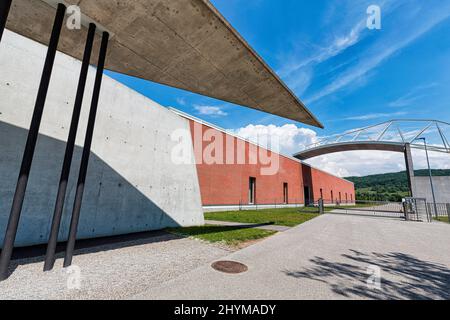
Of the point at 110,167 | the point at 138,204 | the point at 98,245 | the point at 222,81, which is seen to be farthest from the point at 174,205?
the point at 222,81

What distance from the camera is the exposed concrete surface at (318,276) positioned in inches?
133

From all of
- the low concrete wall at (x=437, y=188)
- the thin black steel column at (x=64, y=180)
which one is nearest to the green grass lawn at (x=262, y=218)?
the thin black steel column at (x=64, y=180)

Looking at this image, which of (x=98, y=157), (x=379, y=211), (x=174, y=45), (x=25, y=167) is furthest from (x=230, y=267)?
(x=379, y=211)

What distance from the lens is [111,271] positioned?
4133 mm

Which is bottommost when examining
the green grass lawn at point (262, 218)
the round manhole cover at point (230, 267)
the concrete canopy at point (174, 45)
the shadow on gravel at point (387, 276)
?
the shadow on gravel at point (387, 276)

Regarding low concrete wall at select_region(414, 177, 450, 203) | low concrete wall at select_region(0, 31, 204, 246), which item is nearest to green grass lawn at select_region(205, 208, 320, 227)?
low concrete wall at select_region(0, 31, 204, 246)

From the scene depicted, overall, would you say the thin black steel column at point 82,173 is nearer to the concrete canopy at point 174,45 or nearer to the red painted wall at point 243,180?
the concrete canopy at point 174,45

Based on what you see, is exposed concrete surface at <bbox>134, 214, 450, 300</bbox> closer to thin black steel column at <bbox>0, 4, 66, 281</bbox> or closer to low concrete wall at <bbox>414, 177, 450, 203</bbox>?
thin black steel column at <bbox>0, 4, 66, 281</bbox>

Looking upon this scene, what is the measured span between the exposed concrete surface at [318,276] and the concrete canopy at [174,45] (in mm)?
5106

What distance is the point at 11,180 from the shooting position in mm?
5613

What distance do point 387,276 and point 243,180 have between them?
749 inches

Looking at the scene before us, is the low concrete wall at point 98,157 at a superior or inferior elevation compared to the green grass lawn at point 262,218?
superior

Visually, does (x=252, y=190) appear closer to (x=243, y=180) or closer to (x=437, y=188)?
(x=243, y=180)
